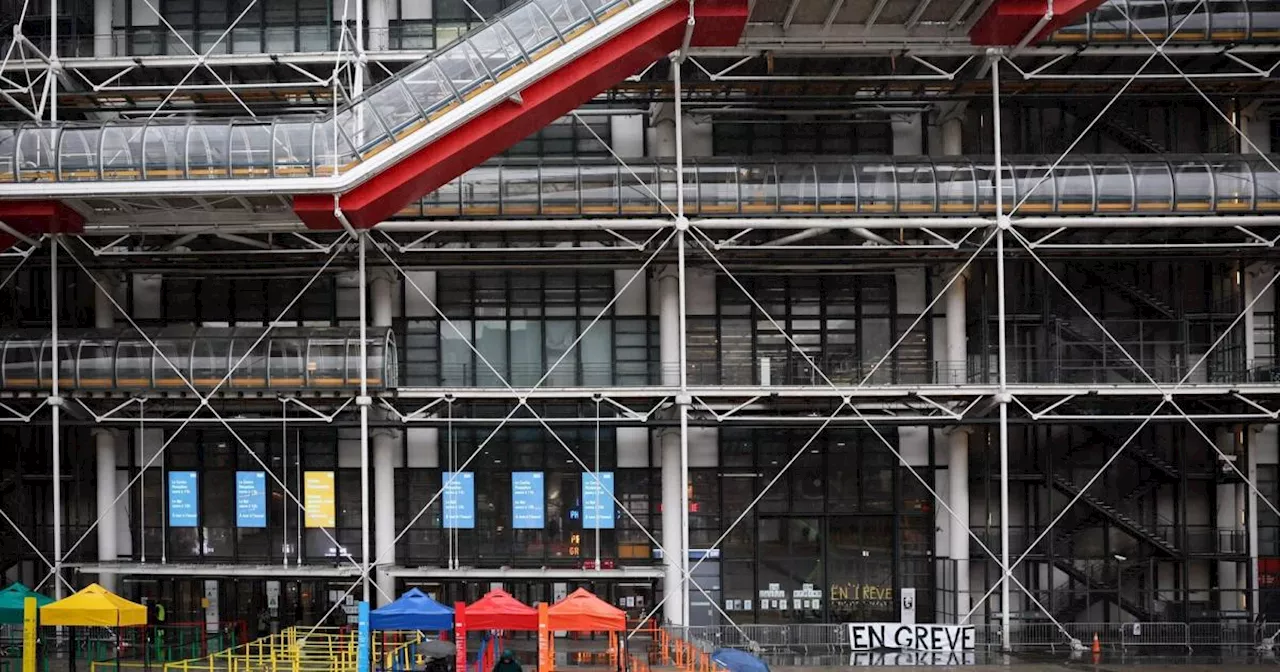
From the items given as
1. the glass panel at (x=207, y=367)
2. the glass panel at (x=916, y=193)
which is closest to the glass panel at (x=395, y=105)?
the glass panel at (x=207, y=367)

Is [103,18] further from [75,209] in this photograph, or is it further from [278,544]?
[278,544]

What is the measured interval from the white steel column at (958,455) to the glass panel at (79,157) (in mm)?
17343

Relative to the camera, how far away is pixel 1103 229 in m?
24.7

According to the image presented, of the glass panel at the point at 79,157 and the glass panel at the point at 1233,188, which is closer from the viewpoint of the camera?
the glass panel at the point at 79,157

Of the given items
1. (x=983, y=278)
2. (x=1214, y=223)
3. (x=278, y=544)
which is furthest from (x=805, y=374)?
(x=278, y=544)

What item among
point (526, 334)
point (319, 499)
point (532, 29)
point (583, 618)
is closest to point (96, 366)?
point (319, 499)

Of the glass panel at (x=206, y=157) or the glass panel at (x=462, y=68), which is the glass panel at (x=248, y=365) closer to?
the glass panel at (x=206, y=157)

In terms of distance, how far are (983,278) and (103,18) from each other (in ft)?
66.4

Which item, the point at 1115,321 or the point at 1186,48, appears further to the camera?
the point at 1115,321

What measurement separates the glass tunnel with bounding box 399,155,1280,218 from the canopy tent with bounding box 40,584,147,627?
906cm

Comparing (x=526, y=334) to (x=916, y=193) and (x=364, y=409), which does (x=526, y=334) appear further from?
(x=916, y=193)

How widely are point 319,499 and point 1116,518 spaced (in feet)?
55.7

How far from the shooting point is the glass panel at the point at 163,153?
22078 mm

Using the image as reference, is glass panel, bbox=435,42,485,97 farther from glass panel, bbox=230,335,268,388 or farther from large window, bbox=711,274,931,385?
large window, bbox=711,274,931,385
